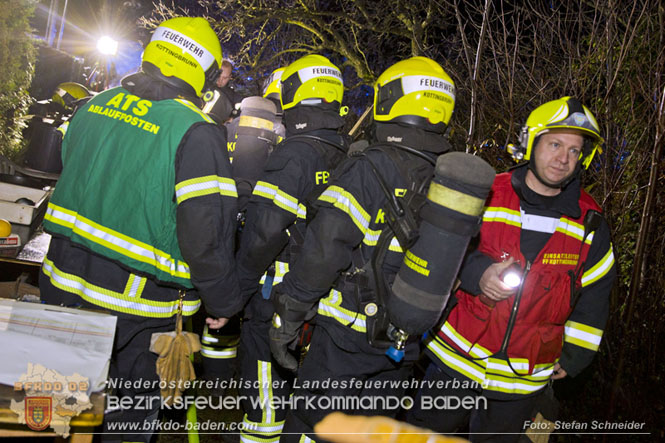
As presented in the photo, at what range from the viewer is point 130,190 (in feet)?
8.70

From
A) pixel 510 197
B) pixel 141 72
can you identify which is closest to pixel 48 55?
pixel 141 72

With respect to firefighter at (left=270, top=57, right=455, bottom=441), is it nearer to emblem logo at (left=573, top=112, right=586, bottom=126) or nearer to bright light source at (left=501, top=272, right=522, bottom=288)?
bright light source at (left=501, top=272, right=522, bottom=288)

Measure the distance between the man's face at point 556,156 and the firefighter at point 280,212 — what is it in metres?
1.42

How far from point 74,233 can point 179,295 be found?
0.63 meters

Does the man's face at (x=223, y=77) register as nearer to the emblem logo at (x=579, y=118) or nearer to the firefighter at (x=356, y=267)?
the firefighter at (x=356, y=267)

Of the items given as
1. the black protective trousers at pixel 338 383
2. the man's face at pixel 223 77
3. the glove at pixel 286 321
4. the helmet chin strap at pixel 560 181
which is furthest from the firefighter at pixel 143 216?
the man's face at pixel 223 77

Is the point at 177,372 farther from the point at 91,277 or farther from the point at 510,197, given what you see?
the point at 510,197

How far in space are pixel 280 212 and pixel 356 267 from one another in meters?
0.87

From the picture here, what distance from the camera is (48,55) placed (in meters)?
16.9

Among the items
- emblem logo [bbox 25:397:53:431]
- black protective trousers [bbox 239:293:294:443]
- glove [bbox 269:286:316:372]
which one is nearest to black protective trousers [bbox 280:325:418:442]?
glove [bbox 269:286:316:372]

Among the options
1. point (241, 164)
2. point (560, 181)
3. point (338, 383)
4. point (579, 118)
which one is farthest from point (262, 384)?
point (579, 118)

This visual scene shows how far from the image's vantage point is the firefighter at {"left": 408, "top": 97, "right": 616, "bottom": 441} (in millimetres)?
3105

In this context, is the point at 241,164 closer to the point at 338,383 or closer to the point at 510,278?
the point at 338,383

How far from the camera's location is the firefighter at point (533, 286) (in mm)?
3105
